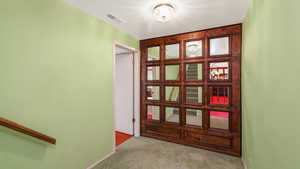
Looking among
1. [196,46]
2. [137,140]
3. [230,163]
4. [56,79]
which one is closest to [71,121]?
[56,79]

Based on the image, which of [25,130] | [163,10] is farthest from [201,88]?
[25,130]

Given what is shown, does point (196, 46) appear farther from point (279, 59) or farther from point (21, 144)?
point (21, 144)

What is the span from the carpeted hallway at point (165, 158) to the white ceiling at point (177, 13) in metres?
2.52

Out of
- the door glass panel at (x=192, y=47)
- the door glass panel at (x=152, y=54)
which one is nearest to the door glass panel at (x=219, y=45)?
the door glass panel at (x=192, y=47)

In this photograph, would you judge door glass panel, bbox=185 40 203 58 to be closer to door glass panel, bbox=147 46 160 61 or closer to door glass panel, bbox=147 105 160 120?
door glass panel, bbox=147 46 160 61

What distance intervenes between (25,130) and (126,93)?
2.15m

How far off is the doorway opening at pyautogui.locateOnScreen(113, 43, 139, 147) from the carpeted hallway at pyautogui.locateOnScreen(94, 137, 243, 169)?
641mm

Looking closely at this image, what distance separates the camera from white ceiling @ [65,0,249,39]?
166 centimetres

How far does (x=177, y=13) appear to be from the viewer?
192cm

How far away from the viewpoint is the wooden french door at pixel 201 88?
2.21 m

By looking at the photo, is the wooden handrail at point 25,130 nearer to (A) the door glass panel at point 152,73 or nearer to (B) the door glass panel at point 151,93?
(B) the door glass panel at point 151,93

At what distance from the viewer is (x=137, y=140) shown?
2.88m

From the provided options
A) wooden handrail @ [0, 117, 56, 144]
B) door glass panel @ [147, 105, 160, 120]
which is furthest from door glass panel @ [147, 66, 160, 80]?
wooden handrail @ [0, 117, 56, 144]

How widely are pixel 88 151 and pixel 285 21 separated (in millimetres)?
2633
